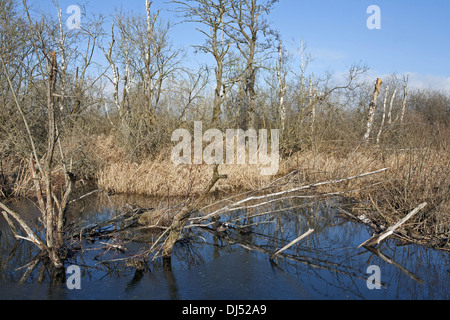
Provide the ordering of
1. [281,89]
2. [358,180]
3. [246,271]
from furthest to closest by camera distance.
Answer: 1. [281,89]
2. [358,180]
3. [246,271]

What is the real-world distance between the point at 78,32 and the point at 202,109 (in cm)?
768

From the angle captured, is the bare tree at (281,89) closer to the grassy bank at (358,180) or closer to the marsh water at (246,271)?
the grassy bank at (358,180)

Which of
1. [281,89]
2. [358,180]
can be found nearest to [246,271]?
[358,180]

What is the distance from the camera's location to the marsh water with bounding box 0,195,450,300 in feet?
15.1

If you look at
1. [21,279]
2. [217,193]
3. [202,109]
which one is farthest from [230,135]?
[21,279]

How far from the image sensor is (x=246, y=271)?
17.4 feet

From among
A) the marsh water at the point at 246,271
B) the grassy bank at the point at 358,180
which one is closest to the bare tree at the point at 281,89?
the grassy bank at the point at 358,180

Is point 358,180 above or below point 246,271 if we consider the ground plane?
above

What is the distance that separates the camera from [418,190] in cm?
702

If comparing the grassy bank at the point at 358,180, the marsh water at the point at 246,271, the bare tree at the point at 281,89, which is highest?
the bare tree at the point at 281,89

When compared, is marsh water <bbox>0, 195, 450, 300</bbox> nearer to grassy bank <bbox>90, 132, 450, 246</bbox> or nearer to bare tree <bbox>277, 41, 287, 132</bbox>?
grassy bank <bbox>90, 132, 450, 246</bbox>

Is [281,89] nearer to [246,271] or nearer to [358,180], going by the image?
[358,180]

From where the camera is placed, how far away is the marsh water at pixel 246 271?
459 centimetres

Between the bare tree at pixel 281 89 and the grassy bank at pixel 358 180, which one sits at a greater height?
the bare tree at pixel 281 89
